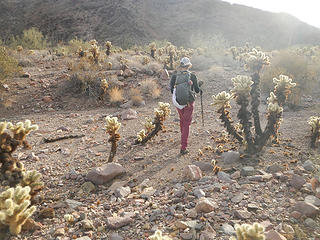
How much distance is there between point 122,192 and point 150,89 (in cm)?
717

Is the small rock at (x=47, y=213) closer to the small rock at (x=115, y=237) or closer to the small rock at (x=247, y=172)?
the small rock at (x=115, y=237)

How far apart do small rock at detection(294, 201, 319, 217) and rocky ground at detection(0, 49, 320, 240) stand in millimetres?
12

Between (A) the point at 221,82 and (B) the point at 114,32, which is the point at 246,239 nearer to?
(A) the point at 221,82

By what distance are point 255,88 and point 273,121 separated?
80cm

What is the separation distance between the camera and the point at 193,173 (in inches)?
179

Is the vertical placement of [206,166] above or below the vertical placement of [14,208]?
below

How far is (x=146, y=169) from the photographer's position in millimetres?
5285

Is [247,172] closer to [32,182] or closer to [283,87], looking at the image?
[283,87]

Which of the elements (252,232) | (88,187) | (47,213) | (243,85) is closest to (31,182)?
(47,213)

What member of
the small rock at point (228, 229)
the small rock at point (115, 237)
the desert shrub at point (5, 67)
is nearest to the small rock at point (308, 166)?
the small rock at point (228, 229)

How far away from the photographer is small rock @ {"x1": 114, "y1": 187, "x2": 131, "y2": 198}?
4.20m

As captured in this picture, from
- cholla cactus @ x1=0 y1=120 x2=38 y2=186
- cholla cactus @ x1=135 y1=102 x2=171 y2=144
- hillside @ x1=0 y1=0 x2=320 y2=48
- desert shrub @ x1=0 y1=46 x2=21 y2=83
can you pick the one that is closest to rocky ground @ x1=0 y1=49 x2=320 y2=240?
cholla cactus @ x1=135 y1=102 x2=171 y2=144

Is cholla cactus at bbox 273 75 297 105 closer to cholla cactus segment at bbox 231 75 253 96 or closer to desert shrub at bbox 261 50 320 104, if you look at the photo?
cholla cactus segment at bbox 231 75 253 96

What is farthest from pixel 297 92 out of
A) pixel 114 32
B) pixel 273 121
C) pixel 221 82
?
pixel 114 32
